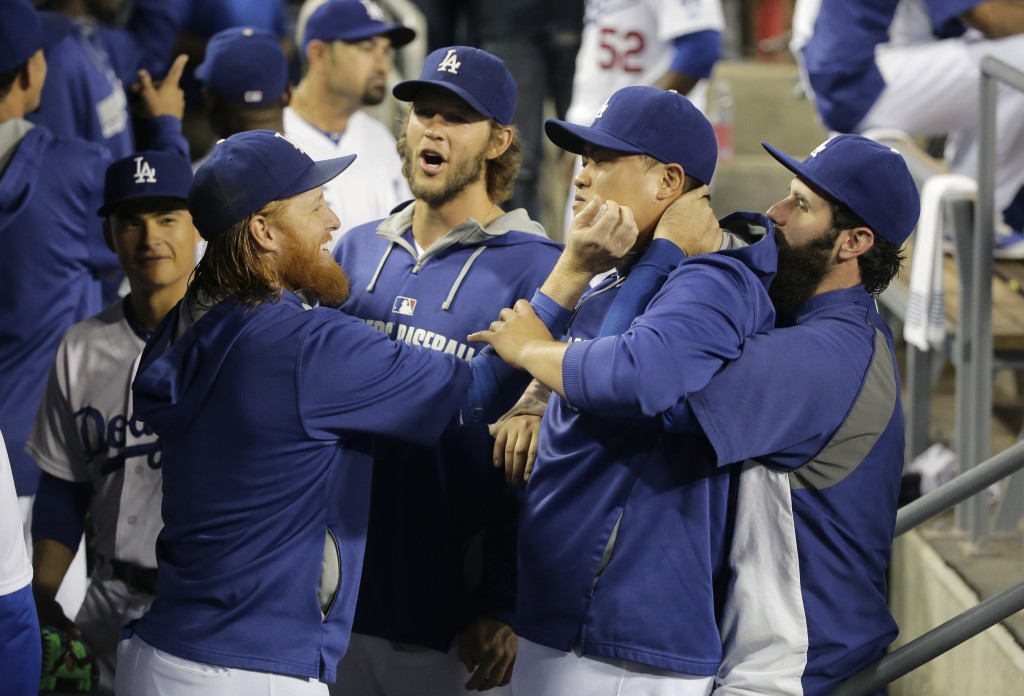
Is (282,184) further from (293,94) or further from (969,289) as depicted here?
(293,94)

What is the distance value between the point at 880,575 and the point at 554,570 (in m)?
0.67

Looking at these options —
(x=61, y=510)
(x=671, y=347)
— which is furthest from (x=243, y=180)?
(x=61, y=510)

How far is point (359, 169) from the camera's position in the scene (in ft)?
16.6

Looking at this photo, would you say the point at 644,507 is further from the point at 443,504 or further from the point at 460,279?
the point at 460,279

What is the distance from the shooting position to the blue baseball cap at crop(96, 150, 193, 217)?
3719mm

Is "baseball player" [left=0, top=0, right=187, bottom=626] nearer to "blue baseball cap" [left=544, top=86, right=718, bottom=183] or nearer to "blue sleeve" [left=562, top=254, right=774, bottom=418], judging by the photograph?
"blue baseball cap" [left=544, top=86, right=718, bottom=183]

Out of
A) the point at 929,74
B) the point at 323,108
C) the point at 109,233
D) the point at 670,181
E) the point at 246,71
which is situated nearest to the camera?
the point at 670,181

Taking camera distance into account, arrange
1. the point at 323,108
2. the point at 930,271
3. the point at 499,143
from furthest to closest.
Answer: the point at 323,108
the point at 930,271
the point at 499,143

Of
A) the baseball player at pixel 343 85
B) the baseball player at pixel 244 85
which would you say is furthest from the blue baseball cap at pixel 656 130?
the baseball player at pixel 343 85

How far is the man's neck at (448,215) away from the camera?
11.4 ft

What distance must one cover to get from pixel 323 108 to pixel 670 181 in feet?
9.36

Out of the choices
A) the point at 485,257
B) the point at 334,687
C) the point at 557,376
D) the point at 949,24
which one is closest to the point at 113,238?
the point at 485,257

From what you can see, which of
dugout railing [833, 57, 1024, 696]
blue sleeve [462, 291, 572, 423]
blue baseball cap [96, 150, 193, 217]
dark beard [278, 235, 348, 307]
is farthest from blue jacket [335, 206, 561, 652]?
dugout railing [833, 57, 1024, 696]

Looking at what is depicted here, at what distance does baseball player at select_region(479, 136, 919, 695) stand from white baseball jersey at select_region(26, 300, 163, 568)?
112 cm
